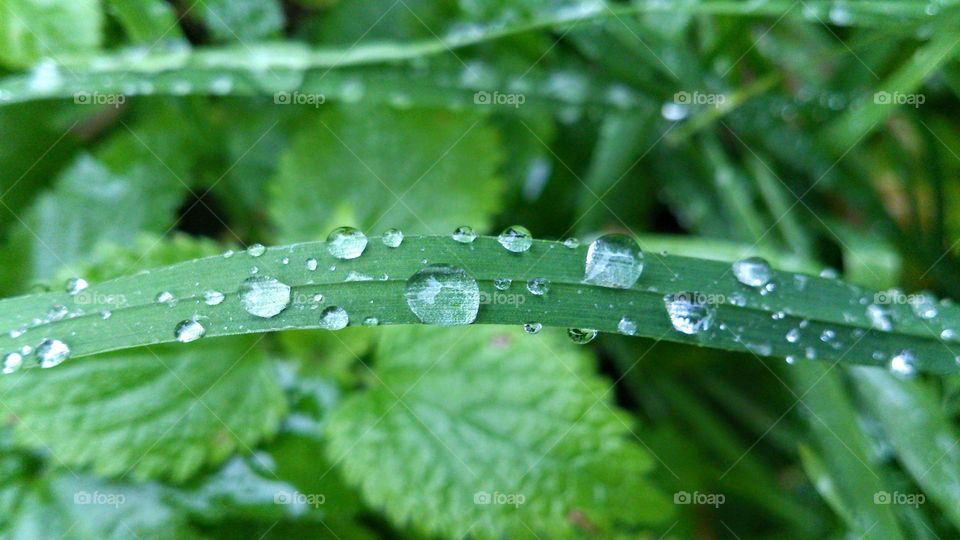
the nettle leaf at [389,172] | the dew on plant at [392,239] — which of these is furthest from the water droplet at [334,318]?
the nettle leaf at [389,172]

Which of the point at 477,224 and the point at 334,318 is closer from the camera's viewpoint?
the point at 334,318

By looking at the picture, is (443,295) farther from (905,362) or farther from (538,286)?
(905,362)

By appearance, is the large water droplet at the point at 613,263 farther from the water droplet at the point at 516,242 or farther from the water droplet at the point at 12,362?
the water droplet at the point at 12,362

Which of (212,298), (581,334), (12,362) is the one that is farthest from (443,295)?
(12,362)

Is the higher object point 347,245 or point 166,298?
point 347,245

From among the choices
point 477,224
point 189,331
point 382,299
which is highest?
point 477,224

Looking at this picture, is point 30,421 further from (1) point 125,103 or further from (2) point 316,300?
(1) point 125,103

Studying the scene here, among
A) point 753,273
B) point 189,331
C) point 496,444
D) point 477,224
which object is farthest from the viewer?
point 477,224

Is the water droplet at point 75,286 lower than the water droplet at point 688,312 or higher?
lower
